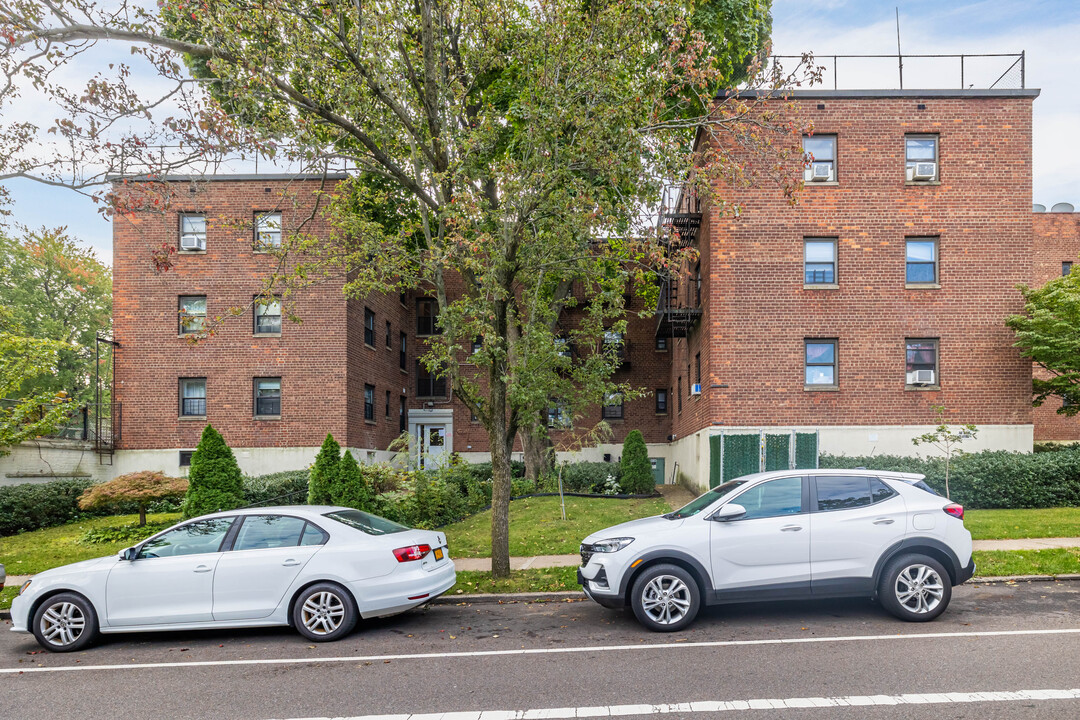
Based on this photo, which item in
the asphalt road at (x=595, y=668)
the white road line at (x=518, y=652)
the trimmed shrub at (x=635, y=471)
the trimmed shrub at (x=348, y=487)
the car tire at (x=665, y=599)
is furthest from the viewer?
the trimmed shrub at (x=635, y=471)

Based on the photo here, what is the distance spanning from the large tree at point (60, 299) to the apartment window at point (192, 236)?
1302cm

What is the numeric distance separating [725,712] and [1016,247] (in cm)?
1876

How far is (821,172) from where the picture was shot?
19.7 metres

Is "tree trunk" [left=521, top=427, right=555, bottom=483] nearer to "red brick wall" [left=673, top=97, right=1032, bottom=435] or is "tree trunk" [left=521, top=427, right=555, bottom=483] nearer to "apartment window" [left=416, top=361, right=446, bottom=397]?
"red brick wall" [left=673, top=97, right=1032, bottom=435]

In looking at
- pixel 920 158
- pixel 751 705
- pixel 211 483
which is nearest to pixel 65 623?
pixel 751 705

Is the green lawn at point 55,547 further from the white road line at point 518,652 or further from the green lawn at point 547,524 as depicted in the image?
the green lawn at point 547,524

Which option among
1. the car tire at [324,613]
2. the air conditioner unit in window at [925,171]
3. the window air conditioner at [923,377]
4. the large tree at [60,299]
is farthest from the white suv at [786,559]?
the large tree at [60,299]

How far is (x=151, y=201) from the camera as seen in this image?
28.2 feet

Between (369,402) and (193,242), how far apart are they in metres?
7.78

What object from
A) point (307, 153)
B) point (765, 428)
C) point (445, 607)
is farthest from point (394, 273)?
point (765, 428)

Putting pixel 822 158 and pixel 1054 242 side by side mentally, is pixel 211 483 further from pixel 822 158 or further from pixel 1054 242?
pixel 1054 242

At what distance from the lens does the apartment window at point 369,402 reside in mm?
26156

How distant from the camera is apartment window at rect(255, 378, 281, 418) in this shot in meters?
23.7

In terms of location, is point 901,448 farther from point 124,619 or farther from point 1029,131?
point 124,619
